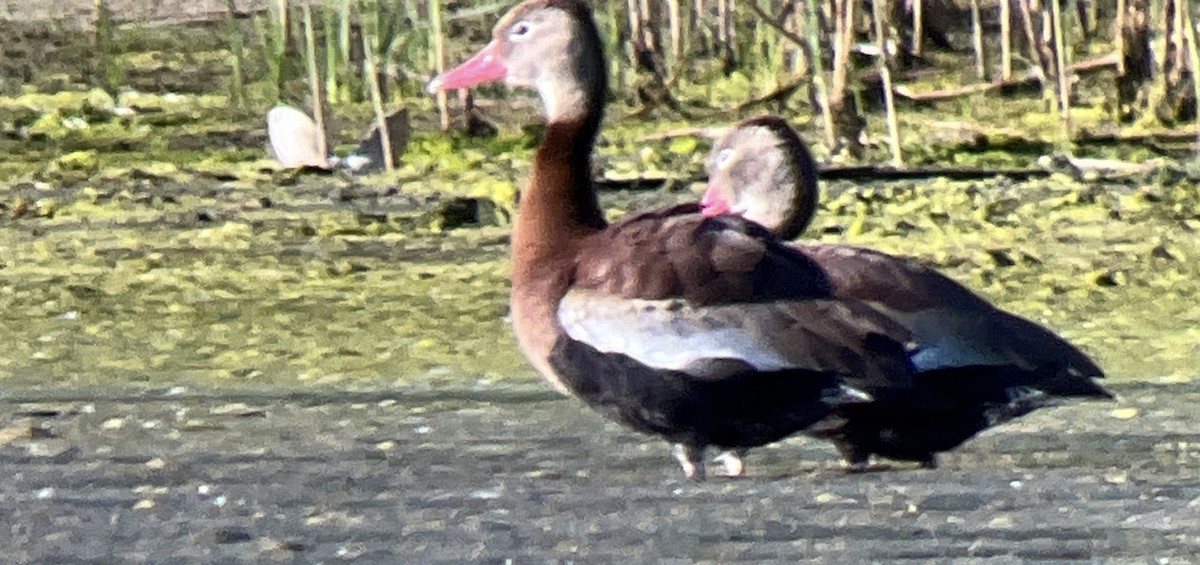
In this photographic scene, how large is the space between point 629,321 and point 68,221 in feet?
9.65

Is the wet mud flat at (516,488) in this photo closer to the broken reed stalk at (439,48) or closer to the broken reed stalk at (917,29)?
the broken reed stalk at (439,48)

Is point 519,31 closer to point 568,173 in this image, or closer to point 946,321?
point 568,173

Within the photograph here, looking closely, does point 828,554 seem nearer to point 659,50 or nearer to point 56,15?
point 659,50

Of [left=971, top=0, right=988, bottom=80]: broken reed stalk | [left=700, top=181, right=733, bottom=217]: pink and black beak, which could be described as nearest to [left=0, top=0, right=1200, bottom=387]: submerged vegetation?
[left=971, top=0, right=988, bottom=80]: broken reed stalk

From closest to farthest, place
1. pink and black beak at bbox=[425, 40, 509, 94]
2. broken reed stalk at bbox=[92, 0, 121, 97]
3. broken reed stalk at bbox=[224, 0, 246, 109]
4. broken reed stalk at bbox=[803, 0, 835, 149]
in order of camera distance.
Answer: pink and black beak at bbox=[425, 40, 509, 94]
broken reed stalk at bbox=[803, 0, 835, 149]
broken reed stalk at bbox=[224, 0, 246, 109]
broken reed stalk at bbox=[92, 0, 121, 97]

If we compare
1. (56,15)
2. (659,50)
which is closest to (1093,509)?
(659,50)

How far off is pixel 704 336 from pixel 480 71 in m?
1.43

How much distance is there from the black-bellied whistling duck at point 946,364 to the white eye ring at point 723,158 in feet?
2.92

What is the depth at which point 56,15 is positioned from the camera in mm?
9438

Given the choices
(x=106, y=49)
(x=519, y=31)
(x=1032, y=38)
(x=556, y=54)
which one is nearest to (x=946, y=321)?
(x=556, y=54)

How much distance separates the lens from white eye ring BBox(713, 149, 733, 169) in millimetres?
5020

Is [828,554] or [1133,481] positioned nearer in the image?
[828,554]

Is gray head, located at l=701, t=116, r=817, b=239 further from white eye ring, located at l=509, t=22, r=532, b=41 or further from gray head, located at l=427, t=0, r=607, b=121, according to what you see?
white eye ring, located at l=509, t=22, r=532, b=41

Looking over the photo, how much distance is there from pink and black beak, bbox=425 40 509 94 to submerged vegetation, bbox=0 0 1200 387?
0.47m
